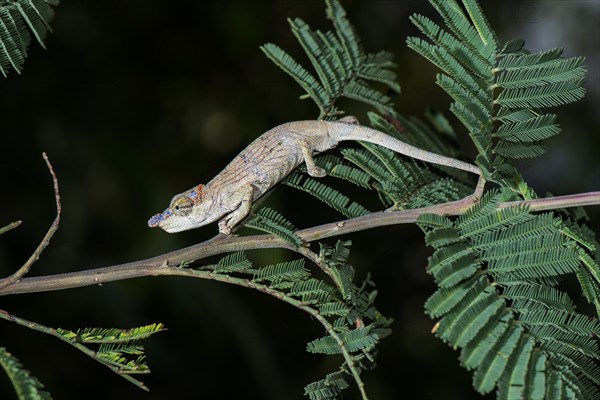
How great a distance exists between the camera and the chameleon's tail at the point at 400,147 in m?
1.97

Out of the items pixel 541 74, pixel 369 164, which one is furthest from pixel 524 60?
pixel 369 164

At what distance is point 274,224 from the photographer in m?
1.68

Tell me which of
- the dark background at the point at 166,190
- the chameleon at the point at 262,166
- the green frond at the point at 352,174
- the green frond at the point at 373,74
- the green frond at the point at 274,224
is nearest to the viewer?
the green frond at the point at 274,224

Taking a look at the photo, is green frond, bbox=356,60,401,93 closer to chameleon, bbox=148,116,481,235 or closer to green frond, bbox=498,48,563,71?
chameleon, bbox=148,116,481,235

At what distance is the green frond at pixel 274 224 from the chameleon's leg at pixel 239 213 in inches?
2.2

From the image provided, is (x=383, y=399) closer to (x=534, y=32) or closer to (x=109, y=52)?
(x=109, y=52)

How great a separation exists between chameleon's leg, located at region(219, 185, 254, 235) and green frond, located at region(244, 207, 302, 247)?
6cm

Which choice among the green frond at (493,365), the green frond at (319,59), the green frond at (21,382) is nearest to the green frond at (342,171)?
the green frond at (319,59)

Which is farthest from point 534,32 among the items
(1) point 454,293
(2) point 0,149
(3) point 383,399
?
(1) point 454,293

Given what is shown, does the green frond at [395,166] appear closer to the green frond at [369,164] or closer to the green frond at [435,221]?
the green frond at [369,164]

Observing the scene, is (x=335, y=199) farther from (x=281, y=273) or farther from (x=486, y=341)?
(x=486, y=341)

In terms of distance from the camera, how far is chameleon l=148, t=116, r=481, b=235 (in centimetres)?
208

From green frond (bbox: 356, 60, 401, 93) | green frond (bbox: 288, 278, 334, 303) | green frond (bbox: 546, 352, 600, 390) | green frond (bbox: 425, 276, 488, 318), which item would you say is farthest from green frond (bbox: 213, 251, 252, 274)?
green frond (bbox: 356, 60, 401, 93)

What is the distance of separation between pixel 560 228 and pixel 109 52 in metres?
2.84
